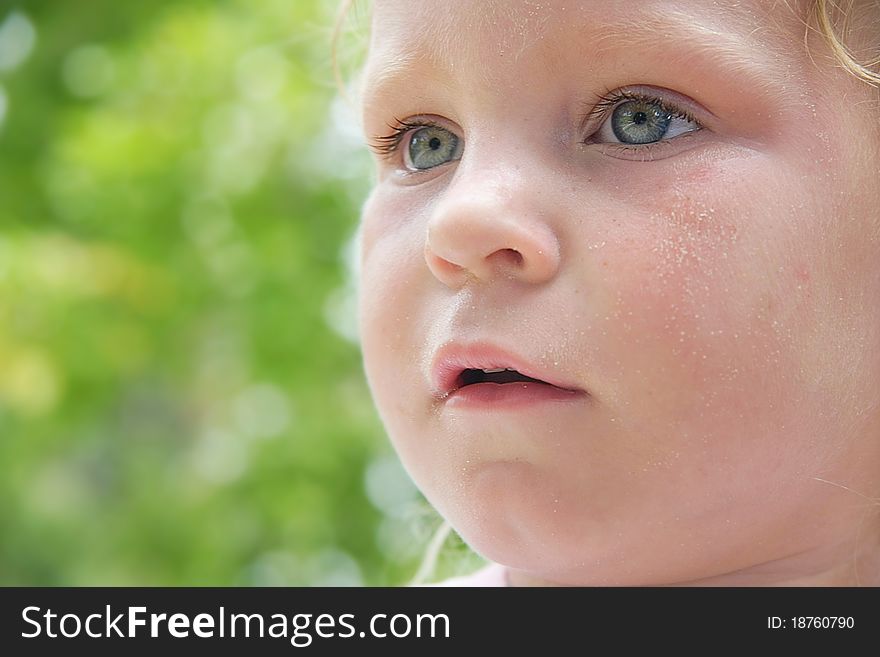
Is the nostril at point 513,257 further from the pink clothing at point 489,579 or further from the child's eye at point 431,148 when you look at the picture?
the pink clothing at point 489,579

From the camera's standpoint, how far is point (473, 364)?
0.49 meters

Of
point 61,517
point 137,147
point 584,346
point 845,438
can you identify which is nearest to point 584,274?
point 584,346

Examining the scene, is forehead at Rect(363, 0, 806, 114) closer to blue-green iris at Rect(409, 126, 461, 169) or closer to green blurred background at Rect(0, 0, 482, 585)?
blue-green iris at Rect(409, 126, 461, 169)

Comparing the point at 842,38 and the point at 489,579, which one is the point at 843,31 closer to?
the point at 842,38

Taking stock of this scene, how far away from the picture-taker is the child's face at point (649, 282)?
46 cm

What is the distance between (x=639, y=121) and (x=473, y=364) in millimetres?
136

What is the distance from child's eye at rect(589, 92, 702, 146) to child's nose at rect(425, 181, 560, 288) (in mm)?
57

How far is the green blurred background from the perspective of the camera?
2.05m

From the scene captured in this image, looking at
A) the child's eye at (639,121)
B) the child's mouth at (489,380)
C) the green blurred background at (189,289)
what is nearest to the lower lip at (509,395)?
the child's mouth at (489,380)

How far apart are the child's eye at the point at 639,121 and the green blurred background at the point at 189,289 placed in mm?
1516

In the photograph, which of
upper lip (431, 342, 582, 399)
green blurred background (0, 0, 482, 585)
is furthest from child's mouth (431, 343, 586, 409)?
green blurred background (0, 0, 482, 585)

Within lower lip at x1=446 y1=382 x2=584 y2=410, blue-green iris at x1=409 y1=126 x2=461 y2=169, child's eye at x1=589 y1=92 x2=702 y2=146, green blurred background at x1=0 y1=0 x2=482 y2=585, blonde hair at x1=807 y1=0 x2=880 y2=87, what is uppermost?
green blurred background at x1=0 y1=0 x2=482 y2=585
